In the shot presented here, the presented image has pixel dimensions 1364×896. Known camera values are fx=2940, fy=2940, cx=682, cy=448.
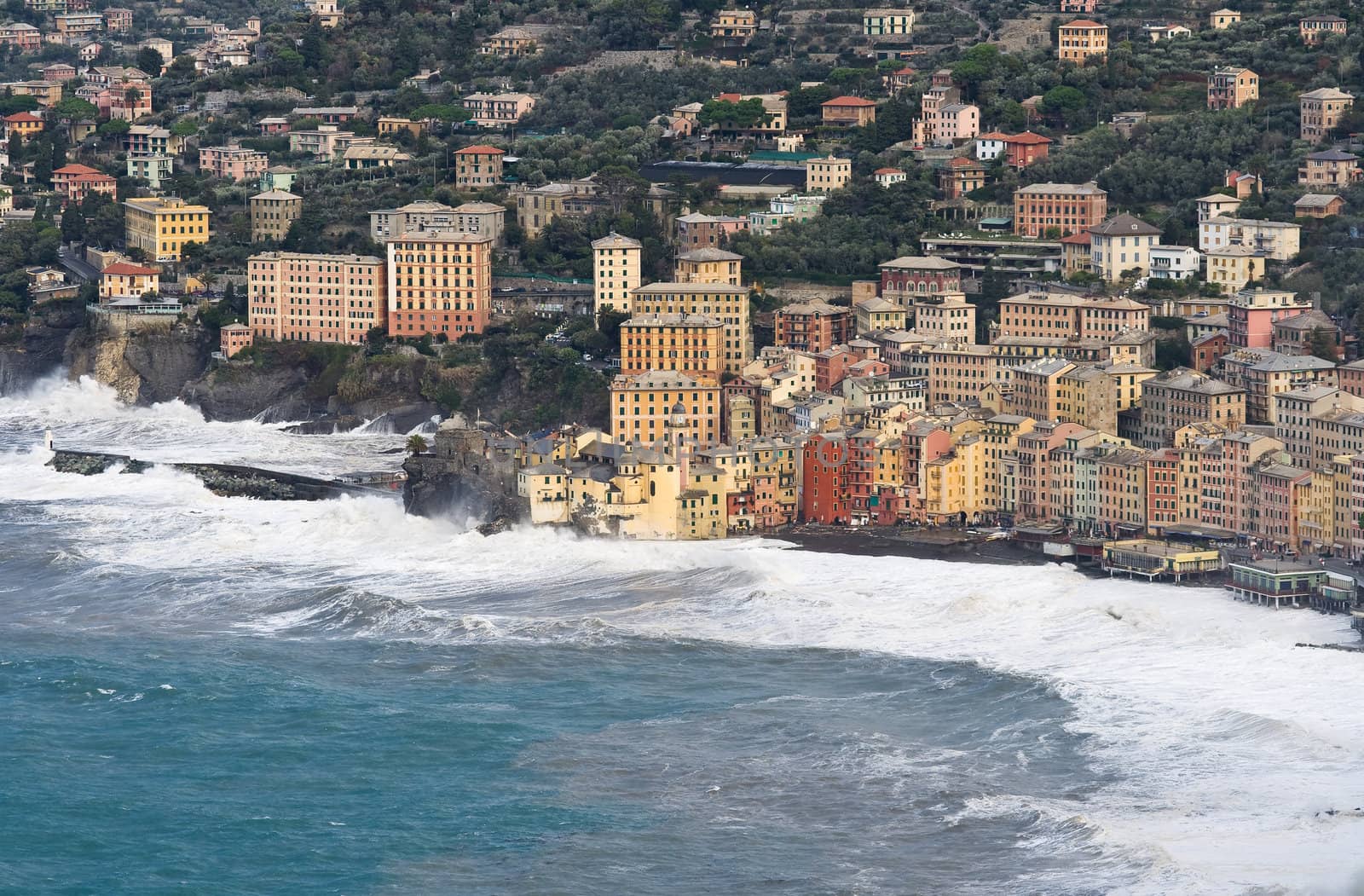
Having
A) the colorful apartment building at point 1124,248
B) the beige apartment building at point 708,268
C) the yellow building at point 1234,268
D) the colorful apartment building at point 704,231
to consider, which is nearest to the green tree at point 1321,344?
the yellow building at point 1234,268

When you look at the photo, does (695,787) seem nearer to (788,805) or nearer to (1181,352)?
(788,805)

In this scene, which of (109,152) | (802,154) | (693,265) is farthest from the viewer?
(109,152)

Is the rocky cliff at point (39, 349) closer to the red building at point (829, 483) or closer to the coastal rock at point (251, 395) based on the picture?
the coastal rock at point (251, 395)

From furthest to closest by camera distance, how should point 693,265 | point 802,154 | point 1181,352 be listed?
point 802,154 < point 693,265 < point 1181,352

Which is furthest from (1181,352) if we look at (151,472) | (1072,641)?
(151,472)

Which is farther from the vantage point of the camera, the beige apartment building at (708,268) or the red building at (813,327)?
the beige apartment building at (708,268)

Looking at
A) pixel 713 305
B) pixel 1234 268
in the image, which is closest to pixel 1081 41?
pixel 1234 268
